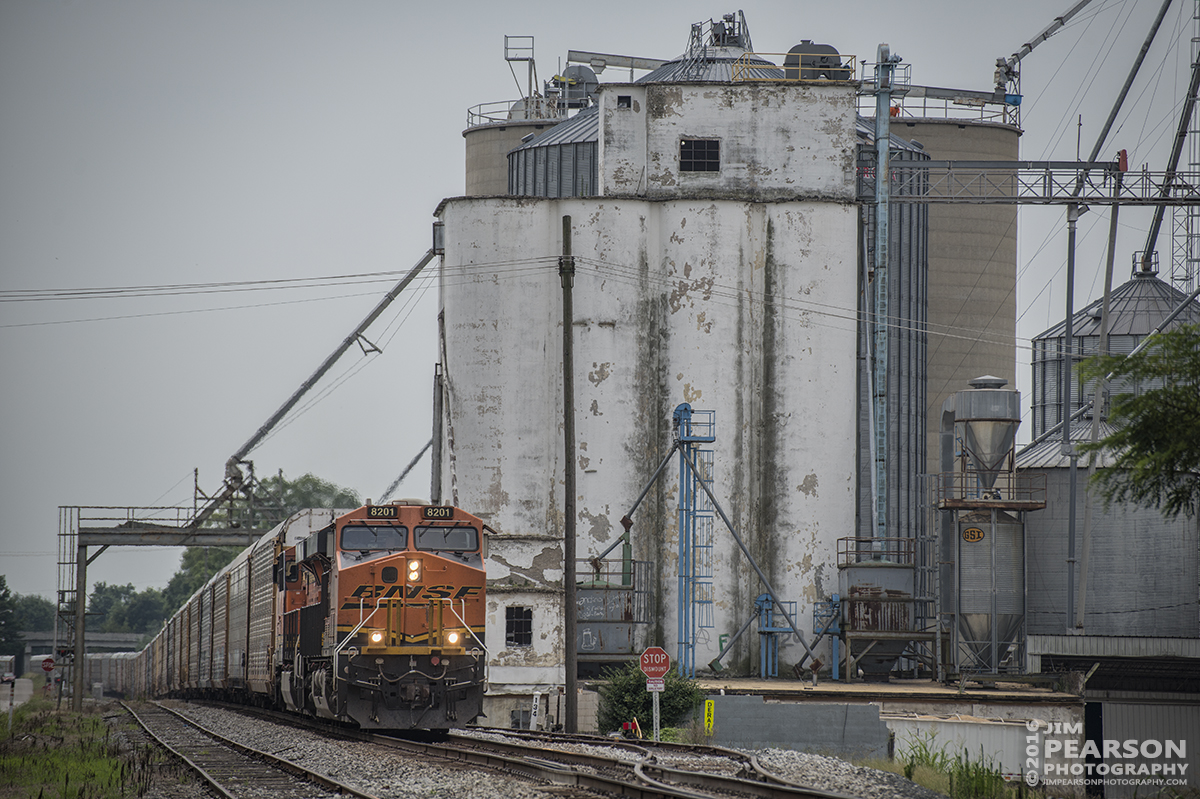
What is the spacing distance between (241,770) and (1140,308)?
42875 millimetres

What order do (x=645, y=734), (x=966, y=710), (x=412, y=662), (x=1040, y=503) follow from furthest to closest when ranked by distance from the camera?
(x=1040, y=503), (x=966, y=710), (x=645, y=734), (x=412, y=662)

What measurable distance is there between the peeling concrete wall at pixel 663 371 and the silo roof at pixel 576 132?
13.3m

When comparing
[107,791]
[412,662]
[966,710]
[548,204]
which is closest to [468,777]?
[107,791]

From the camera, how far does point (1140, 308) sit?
2010 inches

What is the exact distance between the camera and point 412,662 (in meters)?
21.7

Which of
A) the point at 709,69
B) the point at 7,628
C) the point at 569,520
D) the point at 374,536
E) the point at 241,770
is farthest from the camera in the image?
the point at 7,628

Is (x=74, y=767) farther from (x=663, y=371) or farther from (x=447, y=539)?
(x=663, y=371)

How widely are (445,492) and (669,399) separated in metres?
8.05

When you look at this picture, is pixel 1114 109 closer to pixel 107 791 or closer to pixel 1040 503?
pixel 1040 503

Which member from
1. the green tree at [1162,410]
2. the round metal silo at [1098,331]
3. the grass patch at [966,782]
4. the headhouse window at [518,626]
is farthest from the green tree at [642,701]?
the round metal silo at [1098,331]

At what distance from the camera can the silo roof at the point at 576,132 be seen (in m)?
55.9

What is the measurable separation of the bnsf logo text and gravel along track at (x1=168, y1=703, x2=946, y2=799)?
7.77 ft

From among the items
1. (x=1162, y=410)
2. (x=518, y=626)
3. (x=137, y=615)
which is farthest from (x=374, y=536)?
(x=137, y=615)

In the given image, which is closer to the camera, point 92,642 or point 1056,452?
point 1056,452
